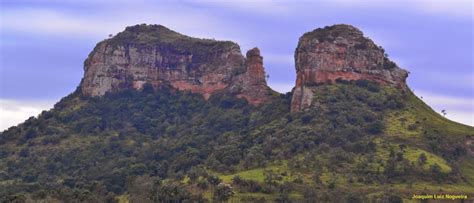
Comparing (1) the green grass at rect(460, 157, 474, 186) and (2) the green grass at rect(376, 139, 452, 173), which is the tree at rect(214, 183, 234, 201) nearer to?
(2) the green grass at rect(376, 139, 452, 173)

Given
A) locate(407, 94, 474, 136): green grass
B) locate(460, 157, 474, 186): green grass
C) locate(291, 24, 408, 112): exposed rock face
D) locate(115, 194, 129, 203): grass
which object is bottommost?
locate(115, 194, 129, 203): grass

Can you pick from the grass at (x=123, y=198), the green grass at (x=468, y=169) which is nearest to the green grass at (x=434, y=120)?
the green grass at (x=468, y=169)

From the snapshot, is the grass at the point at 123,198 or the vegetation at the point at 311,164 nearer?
the vegetation at the point at 311,164

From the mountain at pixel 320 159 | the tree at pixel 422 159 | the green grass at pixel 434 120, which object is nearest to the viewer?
the mountain at pixel 320 159

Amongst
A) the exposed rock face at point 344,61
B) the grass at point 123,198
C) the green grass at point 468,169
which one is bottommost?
the grass at point 123,198

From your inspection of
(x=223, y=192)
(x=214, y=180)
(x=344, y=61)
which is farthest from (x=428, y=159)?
(x=344, y=61)

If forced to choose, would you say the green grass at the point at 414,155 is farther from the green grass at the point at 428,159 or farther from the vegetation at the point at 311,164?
the vegetation at the point at 311,164

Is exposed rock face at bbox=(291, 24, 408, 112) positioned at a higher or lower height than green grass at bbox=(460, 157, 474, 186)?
higher

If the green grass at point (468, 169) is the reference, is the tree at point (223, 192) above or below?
below

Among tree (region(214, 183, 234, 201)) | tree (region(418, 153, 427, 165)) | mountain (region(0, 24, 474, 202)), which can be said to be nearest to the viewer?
tree (region(214, 183, 234, 201))

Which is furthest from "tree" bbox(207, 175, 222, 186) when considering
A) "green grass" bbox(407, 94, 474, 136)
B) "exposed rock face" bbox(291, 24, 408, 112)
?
"exposed rock face" bbox(291, 24, 408, 112)

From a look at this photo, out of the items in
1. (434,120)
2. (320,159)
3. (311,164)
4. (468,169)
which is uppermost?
(434,120)

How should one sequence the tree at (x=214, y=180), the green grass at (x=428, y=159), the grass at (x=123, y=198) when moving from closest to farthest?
the tree at (x=214, y=180) → the green grass at (x=428, y=159) → the grass at (x=123, y=198)

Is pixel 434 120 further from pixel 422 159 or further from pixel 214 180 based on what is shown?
pixel 214 180
